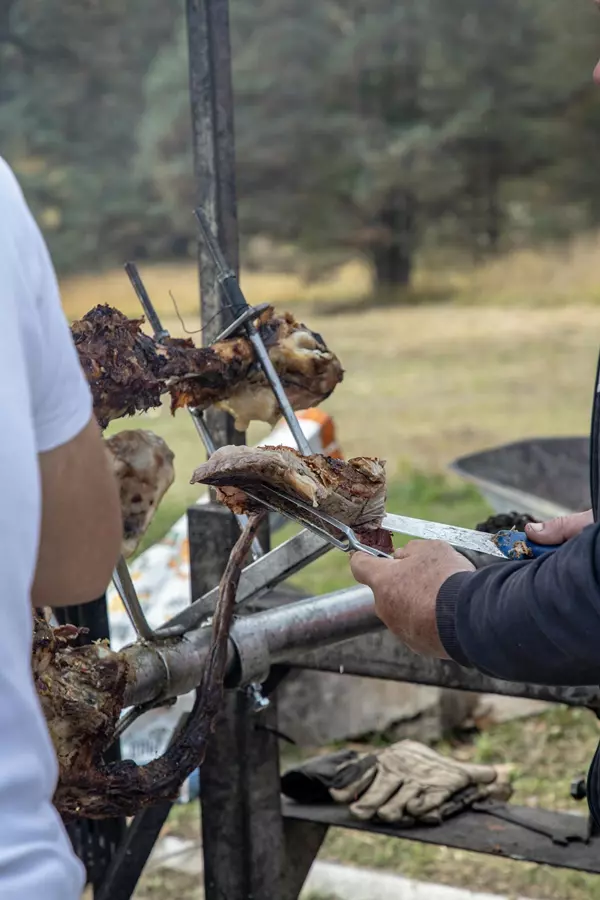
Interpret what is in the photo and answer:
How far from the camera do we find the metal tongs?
161 centimetres

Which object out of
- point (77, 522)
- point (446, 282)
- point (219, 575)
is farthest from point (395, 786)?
point (446, 282)

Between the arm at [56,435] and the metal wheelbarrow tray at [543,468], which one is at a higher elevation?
the arm at [56,435]

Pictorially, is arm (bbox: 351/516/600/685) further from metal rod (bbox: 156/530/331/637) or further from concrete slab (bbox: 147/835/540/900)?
concrete slab (bbox: 147/835/540/900)

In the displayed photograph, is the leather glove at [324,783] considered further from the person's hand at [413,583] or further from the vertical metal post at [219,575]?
the person's hand at [413,583]

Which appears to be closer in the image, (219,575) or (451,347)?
(219,575)

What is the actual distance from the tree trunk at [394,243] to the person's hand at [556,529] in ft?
32.6

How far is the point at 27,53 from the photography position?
1127cm

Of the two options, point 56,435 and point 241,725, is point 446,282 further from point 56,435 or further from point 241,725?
point 56,435

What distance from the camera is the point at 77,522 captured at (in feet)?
3.34

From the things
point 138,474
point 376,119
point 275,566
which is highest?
point 376,119

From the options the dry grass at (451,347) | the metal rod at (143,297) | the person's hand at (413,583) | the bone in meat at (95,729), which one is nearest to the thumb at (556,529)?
the person's hand at (413,583)

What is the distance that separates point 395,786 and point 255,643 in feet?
2.92

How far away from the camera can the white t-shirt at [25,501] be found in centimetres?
86

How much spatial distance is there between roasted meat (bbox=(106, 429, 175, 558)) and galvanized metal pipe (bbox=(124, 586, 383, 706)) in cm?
25
